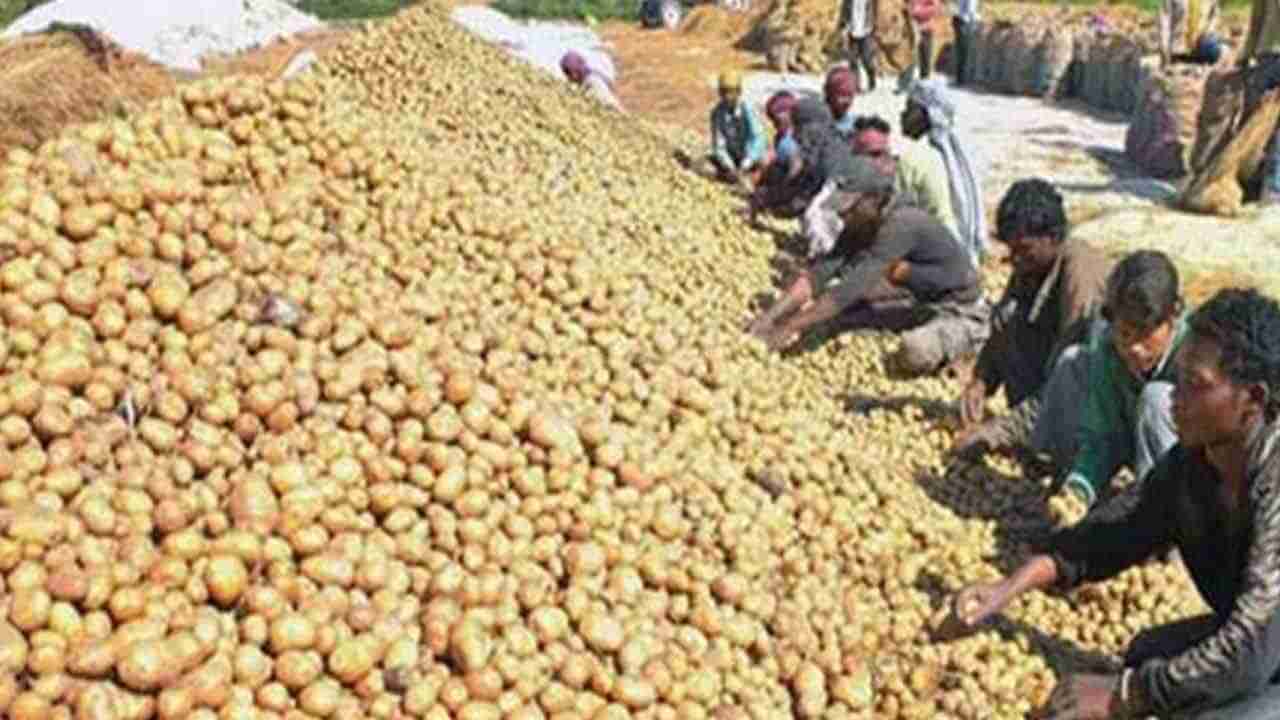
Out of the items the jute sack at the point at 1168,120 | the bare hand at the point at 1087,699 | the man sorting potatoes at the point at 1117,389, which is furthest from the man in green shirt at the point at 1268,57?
the bare hand at the point at 1087,699

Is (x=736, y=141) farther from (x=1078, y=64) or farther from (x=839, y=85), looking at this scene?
(x=1078, y=64)

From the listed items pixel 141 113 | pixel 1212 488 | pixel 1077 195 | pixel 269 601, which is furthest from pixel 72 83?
pixel 1077 195

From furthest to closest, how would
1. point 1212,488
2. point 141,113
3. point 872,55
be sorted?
point 872,55
point 141,113
point 1212,488

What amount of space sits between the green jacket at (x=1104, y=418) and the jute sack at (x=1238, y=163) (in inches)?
180

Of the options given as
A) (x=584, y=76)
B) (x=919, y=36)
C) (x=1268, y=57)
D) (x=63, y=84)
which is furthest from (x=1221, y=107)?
(x=63, y=84)

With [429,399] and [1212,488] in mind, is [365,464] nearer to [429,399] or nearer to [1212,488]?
[429,399]

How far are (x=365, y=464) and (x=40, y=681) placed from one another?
30.5 inches

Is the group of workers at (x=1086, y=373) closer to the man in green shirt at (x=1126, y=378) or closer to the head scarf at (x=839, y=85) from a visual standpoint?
the man in green shirt at (x=1126, y=378)

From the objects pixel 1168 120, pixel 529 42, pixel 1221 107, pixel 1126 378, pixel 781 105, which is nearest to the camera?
pixel 1126 378

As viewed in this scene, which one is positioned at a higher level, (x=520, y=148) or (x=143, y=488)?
(x=143, y=488)

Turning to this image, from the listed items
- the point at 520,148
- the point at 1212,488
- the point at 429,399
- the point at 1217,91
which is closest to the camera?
the point at 1212,488

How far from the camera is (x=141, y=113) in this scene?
3840 mm

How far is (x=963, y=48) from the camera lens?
49.0 feet

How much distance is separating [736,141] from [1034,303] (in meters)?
4.34
